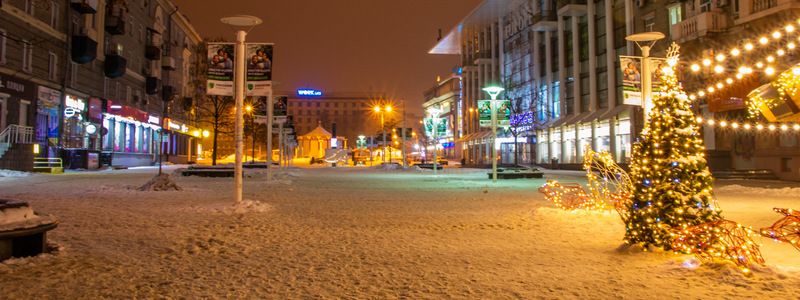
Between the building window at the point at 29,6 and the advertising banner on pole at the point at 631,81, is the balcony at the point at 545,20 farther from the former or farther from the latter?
the building window at the point at 29,6

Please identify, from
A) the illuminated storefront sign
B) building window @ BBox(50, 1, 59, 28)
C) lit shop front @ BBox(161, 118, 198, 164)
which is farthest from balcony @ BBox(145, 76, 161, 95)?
the illuminated storefront sign

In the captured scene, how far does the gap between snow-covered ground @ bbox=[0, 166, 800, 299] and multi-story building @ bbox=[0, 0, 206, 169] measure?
370 inches

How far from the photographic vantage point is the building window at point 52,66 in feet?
94.8

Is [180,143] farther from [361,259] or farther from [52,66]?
[361,259]

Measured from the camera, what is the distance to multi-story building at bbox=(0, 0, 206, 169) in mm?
26500

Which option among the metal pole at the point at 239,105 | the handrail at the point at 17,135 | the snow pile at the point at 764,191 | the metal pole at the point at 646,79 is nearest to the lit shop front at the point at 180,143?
the handrail at the point at 17,135

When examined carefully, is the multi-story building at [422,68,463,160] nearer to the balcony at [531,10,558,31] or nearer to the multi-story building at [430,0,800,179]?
the multi-story building at [430,0,800,179]

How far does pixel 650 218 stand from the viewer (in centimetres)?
582

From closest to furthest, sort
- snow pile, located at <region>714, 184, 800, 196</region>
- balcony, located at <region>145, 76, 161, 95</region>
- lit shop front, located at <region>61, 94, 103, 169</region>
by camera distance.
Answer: snow pile, located at <region>714, 184, 800, 196</region>, lit shop front, located at <region>61, 94, 103, 169</region>, balcony, located at <region>145, 76, 161, 95</region>

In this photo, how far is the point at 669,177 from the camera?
18.7 feet

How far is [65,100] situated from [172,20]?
77.8 ft

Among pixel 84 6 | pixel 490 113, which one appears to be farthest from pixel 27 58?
pixel 490 113

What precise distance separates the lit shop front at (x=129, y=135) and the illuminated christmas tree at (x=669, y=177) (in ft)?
122

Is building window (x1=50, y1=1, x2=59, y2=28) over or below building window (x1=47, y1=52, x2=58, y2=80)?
over
